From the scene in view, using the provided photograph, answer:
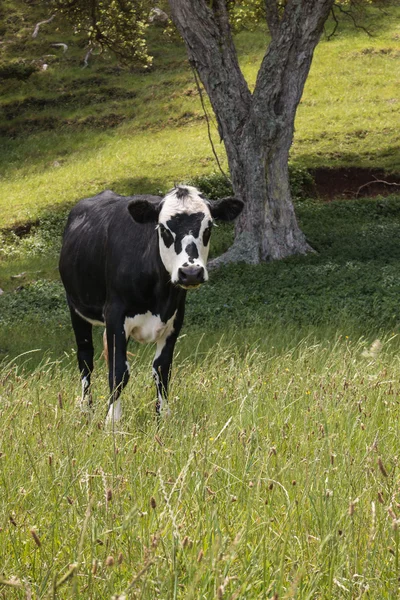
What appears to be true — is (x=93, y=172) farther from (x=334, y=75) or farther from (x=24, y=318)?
(x=24, y=318)

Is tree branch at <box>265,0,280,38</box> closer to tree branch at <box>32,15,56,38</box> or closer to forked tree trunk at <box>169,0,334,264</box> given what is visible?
forked tree trunk at <box>169,0,334,264</box>

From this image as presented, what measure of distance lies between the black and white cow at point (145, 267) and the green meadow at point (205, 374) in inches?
18.6

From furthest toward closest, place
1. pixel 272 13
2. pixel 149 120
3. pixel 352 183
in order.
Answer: pixel 149 120
pixel 352 183
pixel 272 13

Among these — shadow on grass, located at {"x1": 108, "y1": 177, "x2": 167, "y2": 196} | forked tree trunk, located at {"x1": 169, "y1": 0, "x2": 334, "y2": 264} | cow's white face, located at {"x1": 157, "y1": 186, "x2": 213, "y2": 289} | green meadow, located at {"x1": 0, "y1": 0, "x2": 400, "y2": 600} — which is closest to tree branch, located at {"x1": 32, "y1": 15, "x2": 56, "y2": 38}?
green meadow, located at {"x1": 0, "y1": 0, "x2": 400, "y2": 600}

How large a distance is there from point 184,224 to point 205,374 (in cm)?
157

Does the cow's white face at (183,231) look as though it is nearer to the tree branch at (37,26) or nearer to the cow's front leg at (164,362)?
the cow's front leg at (164,362)

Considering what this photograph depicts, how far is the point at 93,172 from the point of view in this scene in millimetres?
33844

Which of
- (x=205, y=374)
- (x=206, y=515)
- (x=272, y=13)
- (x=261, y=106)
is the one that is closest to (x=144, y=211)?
(x=205, y=374)

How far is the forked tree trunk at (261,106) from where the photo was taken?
1848 cm

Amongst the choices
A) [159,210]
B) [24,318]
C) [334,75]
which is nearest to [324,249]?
[24,318]

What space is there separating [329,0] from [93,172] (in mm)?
17375

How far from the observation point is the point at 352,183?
99.1 feet

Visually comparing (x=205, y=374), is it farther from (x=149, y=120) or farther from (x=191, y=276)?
(x=149, y=120)

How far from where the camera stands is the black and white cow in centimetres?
703
